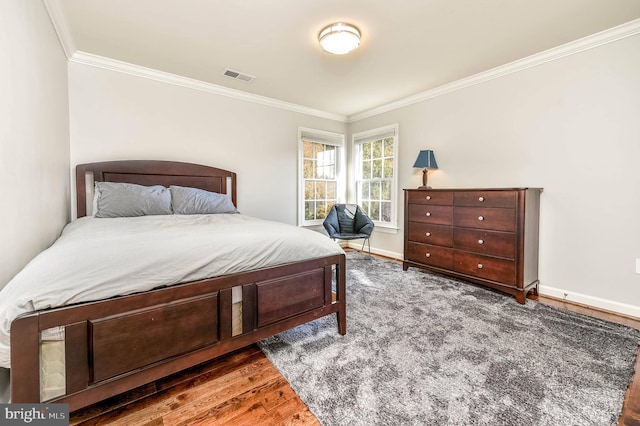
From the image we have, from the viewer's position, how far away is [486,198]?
105 inches

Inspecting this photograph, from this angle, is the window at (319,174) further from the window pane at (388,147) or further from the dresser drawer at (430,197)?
the dresser drawer at (430,197)

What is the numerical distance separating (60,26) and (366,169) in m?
3.89

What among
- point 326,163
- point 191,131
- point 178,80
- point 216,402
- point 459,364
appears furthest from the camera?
point 326,163

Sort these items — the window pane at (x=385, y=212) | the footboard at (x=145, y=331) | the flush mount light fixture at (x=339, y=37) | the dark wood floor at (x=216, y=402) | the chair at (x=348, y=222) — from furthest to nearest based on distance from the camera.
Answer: the window pane at (x=385, y=212) → the chair at (x=348, y=222) → the flush mount light fixture at (x=339, y=37) → the dark wood floor at (x=216, y=402) → the footboard at (x=145, y=331)

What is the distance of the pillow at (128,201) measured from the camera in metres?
2.51

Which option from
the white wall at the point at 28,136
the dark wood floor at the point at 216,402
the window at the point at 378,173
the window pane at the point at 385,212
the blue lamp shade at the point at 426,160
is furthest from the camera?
the window pane at the point at 385,212

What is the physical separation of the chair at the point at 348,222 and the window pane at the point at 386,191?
0.45m

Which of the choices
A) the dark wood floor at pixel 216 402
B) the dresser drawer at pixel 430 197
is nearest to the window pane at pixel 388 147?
the dresser drawer at pixel 430 197

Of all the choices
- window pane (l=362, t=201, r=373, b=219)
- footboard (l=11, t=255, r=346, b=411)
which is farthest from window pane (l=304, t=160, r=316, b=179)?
footboard (l=11, t=255, r=346, b=411)

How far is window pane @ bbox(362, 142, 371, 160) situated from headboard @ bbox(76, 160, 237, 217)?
2.24m

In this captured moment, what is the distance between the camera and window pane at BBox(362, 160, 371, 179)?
4633mm

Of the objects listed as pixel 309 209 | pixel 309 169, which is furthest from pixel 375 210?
pixel 309 169

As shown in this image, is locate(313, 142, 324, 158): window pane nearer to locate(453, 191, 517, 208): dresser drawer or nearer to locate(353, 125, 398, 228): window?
locate(353, 125, 398, 228): window

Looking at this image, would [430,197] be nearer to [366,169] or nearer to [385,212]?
[385,212]
